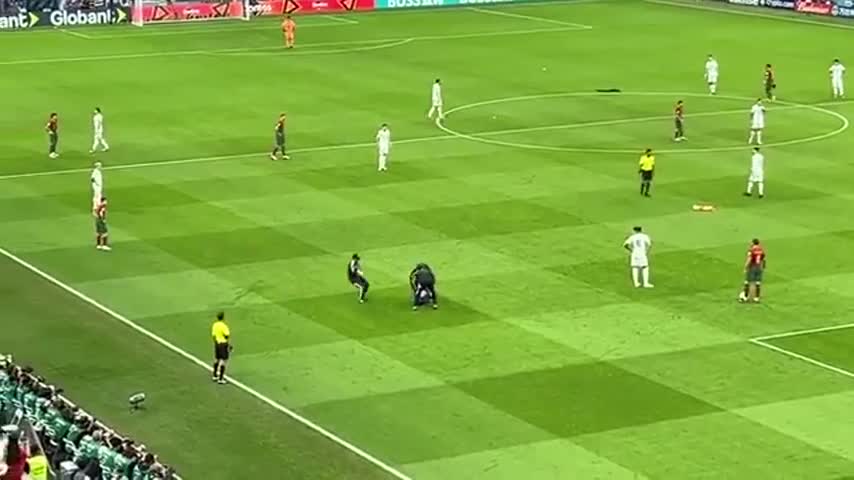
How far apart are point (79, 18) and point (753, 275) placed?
64.1m

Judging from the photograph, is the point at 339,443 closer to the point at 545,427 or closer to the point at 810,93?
the point at 545,427

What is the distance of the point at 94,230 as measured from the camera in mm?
55969

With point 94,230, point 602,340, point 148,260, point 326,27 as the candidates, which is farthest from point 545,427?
point 326,27

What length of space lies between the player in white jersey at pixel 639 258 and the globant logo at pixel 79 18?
6053 cm

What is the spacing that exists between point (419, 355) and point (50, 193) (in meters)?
22.1

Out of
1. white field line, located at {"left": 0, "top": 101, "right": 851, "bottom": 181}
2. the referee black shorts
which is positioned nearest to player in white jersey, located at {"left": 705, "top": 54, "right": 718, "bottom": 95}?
white field line, located at {"left": 0, "top": 101, "right": 851, "bottom": 181}

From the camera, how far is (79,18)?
341ft

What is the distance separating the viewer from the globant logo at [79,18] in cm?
10306

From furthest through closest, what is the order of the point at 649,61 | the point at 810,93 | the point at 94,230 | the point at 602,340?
the point at 649,61
the point at 810,93
the point at 94,230
the point at 602,340

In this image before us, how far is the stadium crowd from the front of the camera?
95.6 ft

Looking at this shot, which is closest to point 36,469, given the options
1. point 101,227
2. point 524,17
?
point 101,227

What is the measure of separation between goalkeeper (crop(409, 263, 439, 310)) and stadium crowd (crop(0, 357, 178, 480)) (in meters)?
13.6

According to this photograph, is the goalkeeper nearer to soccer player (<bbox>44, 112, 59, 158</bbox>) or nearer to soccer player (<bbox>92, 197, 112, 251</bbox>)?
soccer player (<bbox>92, 197, 112, 251</bbox>)

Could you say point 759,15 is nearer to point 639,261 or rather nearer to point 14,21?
point 14,21
